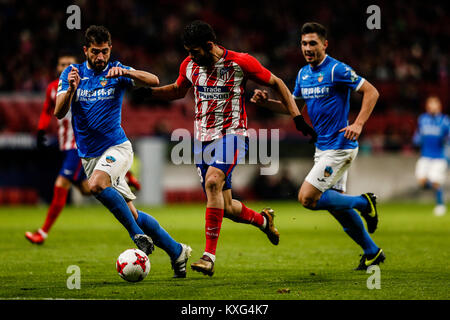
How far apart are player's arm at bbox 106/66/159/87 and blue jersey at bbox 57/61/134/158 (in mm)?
282

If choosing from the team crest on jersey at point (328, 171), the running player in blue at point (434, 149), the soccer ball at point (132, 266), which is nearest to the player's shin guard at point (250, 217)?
the team crest on jersey at point (328, 171)

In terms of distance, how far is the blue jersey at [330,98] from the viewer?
737 centimetres

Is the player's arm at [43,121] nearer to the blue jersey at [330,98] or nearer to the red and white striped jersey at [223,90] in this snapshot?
the red and white striped jersey at [223,90]

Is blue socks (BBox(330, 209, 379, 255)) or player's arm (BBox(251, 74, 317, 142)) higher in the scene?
player's arm (BBox(251, 74, 317, 142))

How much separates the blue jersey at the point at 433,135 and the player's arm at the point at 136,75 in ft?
38.7

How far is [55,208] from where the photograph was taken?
33.0 ft

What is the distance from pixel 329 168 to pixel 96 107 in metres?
2.44

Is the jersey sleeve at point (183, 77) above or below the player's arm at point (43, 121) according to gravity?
above

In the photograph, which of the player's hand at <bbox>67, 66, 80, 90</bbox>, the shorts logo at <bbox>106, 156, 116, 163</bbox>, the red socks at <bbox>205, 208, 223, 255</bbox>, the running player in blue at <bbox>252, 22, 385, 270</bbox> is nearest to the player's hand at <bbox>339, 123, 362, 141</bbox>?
the running player in blue at <bbox>252, 22, 385, 270</bbox>

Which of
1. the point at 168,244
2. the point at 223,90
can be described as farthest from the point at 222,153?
the point at 168,244

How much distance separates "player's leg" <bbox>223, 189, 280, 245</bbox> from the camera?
7.00 meters

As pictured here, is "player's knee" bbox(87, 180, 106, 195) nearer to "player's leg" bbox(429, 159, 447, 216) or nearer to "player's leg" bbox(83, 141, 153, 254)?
"player's leg" bbox(83, 141, 153, 254)

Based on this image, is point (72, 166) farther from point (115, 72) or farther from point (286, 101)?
point (286, 101)
